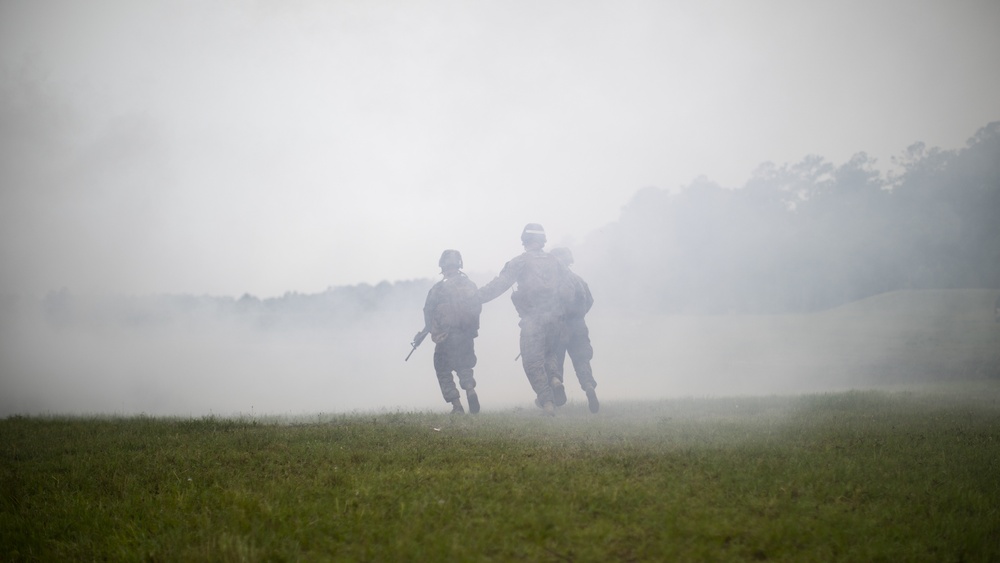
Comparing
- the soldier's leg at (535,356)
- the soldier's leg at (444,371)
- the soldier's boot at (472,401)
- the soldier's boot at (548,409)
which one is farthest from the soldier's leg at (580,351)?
the soldier's leg at (444,371)

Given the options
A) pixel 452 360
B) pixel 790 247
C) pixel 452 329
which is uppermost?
pixel 790 247

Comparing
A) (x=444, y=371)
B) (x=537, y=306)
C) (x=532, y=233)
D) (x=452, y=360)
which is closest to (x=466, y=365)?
(x=452, y=360)

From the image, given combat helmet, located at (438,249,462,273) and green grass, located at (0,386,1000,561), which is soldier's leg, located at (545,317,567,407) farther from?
green grass, located at (0,386,1000,561)

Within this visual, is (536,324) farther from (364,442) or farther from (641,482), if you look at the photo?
(641,482)

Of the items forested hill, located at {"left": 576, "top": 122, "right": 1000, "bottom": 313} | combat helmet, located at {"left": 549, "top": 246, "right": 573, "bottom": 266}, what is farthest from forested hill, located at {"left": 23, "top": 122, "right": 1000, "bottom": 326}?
combat helmet, located at {"left": 549, "top": 246, "right": 573, "bottom": 266}

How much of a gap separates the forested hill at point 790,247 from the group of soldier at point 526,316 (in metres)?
32.7

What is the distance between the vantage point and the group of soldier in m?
16.8

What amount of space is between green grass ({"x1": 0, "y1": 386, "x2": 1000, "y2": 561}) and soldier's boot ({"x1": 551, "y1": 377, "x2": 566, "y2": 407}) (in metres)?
5.03

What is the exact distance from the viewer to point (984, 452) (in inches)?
365

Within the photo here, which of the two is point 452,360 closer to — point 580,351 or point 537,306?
point 537,306

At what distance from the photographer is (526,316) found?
17.2m

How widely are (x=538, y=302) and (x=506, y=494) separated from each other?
1037 cm

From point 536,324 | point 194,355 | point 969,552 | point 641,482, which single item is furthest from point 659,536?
point 194,355

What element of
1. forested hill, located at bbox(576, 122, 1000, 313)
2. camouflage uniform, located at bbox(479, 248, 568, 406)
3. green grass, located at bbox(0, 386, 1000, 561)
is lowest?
green grass, located at bbox(0, 386, 1000, 561)
